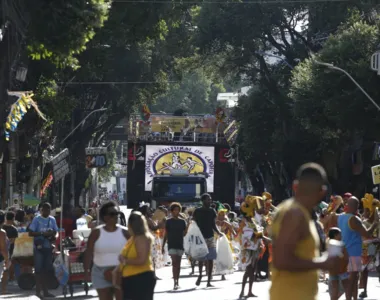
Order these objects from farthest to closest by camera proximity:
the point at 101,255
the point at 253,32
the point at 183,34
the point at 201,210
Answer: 1. the point at 183,34
2. the point at 253,32
3. the point at 201,210
4. the point at 101,255

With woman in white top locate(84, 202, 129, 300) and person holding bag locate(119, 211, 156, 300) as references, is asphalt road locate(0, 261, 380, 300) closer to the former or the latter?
woman in white top locate(84, 202, 129, 300)

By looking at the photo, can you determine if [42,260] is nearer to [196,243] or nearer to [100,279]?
[196,243]

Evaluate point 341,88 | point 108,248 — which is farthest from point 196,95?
point 108,248

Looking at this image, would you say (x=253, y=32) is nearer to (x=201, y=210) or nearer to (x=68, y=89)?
(x=68, y=89)

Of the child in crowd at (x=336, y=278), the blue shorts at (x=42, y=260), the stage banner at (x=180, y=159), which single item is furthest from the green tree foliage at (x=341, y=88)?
the child in crowd at (x=336, y=278)

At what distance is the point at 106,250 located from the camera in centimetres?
1216

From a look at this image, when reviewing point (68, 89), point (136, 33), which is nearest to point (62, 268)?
point (136, 33)

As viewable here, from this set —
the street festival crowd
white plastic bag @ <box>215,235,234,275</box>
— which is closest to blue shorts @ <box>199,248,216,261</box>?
the street festival crowd

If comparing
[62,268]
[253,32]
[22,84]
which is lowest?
[62,268]

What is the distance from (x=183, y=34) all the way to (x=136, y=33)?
27.2m

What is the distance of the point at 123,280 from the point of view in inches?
447

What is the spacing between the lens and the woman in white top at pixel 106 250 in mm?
12086

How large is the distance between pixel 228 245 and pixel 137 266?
483 inches

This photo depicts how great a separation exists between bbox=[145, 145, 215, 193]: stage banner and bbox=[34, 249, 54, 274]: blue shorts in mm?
27260
